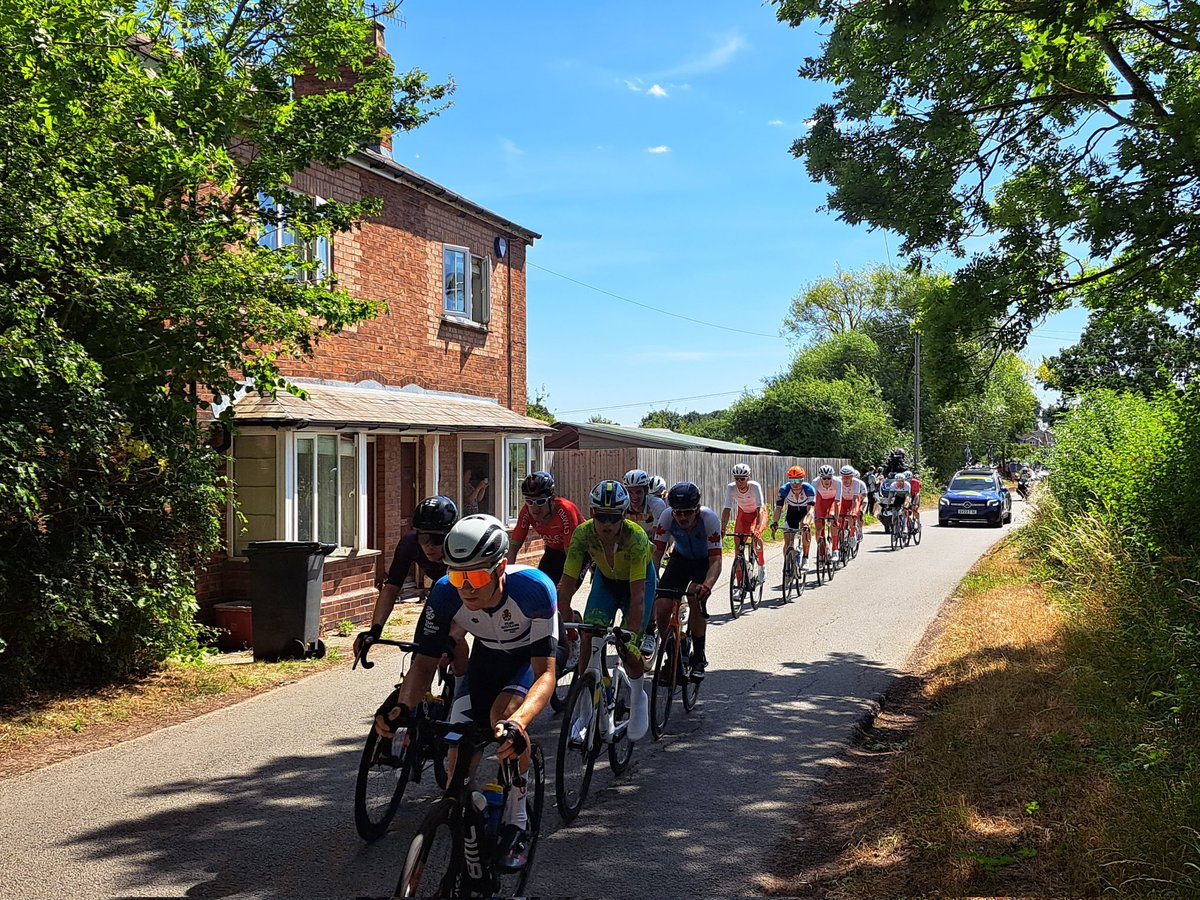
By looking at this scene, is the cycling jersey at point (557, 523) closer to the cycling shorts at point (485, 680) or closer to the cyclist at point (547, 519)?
the cyclist at point (547, 519)

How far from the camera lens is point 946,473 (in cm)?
5744

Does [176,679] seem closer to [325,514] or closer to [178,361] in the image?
[178,361]

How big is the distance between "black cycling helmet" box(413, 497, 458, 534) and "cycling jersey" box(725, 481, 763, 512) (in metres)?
6.28

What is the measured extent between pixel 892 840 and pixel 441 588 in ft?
8.55

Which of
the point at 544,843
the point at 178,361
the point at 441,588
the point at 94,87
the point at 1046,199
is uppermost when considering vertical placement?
the point at 94,87

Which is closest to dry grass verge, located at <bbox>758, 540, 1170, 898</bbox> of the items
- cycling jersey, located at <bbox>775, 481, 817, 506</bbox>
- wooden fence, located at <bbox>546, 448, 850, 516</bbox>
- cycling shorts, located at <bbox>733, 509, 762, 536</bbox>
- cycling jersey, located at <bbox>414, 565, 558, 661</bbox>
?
cycling jersey, located at <bbox>414, 565, 558, 661</bbox>

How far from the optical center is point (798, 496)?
1501 cm

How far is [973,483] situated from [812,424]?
13209 millimetres

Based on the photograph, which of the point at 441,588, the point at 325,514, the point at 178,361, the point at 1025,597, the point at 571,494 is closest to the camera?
the point at 441,588

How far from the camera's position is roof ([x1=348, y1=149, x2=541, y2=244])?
15.0 metres

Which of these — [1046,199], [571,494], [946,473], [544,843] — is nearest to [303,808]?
[544,843]

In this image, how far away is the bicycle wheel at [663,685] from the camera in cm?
702

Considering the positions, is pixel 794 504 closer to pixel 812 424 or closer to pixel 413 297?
pixel 413 297

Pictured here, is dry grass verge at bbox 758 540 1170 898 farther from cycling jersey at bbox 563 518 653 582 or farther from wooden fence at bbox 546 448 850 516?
wooden fence at bbox 546 448 850 516
